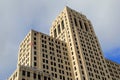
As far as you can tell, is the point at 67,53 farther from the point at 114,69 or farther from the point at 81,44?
the point at 114,69

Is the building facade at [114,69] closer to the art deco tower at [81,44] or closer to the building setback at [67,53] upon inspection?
the building setback at [67,53]

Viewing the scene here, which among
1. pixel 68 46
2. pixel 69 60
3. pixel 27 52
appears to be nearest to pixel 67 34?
pixel 68 46

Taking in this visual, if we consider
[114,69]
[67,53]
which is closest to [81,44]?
[67,53]

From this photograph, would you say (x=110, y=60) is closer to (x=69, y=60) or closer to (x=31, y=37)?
(x=69, y=60)

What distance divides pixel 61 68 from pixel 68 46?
18079mm

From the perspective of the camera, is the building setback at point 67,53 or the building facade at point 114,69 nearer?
the building setback at point 67,53

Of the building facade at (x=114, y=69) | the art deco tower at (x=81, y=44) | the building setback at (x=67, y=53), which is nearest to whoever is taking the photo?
the building setback at (x=67, y=53)

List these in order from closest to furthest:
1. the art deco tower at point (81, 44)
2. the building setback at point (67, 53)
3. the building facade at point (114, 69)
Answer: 1. the building setback at point (67, 53)
2. the art deco tower at point (81, 44)
3. the building facade at point (114, 69)

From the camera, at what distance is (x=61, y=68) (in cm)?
11338

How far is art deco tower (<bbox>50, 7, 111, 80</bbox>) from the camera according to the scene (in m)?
115

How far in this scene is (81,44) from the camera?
127m

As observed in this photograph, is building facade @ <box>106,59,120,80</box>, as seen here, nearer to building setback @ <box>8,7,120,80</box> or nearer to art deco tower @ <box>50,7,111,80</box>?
building setback @ <box>8,7,120,80</box>

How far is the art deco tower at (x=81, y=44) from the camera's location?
11519 centimetres

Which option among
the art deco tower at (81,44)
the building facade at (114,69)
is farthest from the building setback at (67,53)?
the building facade at (114,69)
